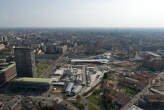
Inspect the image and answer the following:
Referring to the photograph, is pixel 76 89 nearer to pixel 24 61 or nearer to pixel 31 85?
pixel 31 85

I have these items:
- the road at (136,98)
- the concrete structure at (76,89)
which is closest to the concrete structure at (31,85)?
the concrete structure at (76,89)

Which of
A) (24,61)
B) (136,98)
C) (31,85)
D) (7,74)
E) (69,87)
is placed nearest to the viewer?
(136,98)

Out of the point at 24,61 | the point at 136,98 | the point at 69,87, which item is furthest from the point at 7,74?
the point at 136,98

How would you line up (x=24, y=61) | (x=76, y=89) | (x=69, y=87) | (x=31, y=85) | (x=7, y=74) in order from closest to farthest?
(x=76, y=89) < (x=31, y=85) < (x=69, y=87) < (x=24, y=61) < (x=7, y=74)

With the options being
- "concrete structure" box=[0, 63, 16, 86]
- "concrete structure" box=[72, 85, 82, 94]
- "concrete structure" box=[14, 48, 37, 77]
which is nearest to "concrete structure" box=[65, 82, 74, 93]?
"concrete structure" box=[72, 85, 82, 94]

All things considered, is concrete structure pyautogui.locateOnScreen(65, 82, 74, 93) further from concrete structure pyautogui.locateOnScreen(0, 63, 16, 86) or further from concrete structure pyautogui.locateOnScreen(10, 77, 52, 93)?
concrete structure pyautogui.locateOnScreen(0, 63, 16, 86)

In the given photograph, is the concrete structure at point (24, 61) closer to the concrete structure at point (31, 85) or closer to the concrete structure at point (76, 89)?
the concrete structure at point (31, 85)

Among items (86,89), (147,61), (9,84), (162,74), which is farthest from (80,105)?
(147,61)

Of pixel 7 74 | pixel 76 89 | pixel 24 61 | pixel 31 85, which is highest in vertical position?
pixel 24 61

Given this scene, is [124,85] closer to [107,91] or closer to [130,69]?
[107,91]
